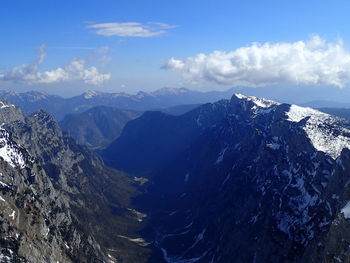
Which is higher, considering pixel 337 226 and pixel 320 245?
pixel 337 226

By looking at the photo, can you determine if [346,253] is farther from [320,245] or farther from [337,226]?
[320,245]

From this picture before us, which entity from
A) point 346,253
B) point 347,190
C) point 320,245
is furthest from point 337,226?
point 320,245

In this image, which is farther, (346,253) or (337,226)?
(337,226)

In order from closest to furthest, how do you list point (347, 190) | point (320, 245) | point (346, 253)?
point (346, 253) → point (347, 190) → point (320, 245)

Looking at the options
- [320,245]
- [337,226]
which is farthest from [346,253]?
[320,245]

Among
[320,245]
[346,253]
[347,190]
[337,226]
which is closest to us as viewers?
[346,253]

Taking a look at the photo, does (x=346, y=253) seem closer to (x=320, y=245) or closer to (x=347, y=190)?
(x=347, y=190)

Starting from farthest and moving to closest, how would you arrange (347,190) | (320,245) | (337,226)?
(320,245), (347,190), (337,226)

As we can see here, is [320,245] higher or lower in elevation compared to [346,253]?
lower

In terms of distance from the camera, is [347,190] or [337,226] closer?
[337,226]
